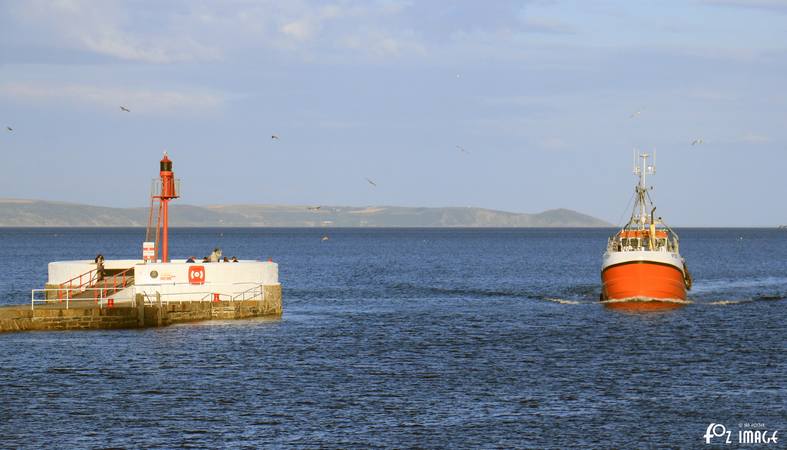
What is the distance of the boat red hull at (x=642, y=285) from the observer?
70.8 meters

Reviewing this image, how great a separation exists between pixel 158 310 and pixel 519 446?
1149 inches

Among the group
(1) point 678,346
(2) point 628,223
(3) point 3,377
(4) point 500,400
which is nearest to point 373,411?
(4) point 500,400

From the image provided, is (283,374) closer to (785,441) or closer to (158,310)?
(158,310)

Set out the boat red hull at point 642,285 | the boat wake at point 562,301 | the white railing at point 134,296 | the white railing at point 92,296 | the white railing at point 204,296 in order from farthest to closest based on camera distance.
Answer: the boat wake at point 562,301 → the boat red hull at point 642,285 → the white railing at point 204,296 → the white railing at point 134,296 → the white railing at point 92,296

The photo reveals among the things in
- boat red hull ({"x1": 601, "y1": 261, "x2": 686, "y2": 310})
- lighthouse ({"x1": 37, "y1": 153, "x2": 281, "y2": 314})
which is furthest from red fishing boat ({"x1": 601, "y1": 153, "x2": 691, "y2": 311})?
lighthouse ({"x1": 37, "y1": 153, "x2": 281, "y2": 314})

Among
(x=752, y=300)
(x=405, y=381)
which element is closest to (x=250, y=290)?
(x=405, y=381)

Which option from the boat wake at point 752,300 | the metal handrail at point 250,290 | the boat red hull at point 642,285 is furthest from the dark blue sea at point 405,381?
the boat wake at point 752,300

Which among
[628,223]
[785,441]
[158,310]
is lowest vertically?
[785,441]

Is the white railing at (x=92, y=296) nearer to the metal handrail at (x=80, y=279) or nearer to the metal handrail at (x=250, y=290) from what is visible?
the metal handrail at (x=80, y=279)

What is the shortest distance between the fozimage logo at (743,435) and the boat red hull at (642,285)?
37.3 metres

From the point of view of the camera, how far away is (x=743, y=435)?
105 feet

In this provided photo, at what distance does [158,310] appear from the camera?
2169 inches

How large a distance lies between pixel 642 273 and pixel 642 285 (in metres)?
0.83

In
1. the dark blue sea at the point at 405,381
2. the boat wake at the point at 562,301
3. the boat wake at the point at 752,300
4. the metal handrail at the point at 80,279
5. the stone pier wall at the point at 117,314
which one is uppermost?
the metal handrail at the point at 80,279
